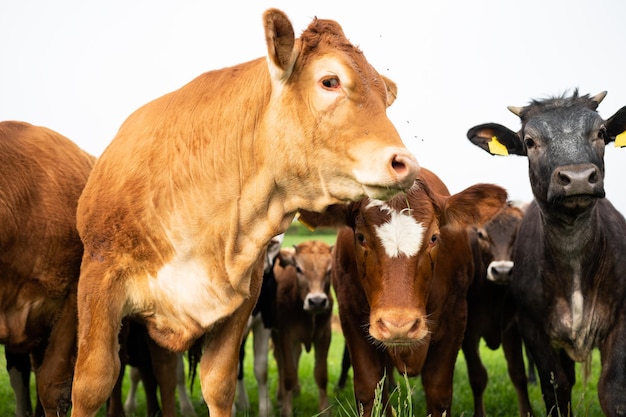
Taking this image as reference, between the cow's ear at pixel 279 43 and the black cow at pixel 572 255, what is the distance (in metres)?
2.56

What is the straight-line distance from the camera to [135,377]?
9.99 meters

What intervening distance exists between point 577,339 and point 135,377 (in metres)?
5.63

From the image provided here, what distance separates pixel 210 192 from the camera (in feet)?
15.1

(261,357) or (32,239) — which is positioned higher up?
(32,239)

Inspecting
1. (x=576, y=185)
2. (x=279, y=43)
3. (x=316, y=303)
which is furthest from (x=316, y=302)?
(x=279, y=43)

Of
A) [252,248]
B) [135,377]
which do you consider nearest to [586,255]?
[252,248]

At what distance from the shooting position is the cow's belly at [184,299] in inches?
180

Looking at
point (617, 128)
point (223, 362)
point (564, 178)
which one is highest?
point (617, 128)

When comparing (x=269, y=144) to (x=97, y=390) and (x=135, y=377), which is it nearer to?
(x=97, y=390)

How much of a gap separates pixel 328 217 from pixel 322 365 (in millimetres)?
Answer: 4106

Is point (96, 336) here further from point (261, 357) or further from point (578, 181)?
point (261, 357)

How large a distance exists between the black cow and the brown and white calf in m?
3.36

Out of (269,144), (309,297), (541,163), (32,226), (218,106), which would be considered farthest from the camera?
(309,297)

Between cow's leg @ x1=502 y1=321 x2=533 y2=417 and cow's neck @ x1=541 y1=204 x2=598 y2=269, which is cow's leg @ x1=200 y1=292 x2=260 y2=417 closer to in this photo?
cow's neck @ x1=541 y1=204 x2=598 y2=269
